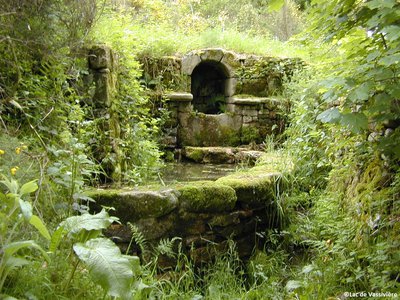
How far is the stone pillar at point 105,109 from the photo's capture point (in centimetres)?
413

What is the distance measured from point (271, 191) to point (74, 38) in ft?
8.47

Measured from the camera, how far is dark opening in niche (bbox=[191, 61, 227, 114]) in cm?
905

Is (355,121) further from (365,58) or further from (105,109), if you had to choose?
(105,109)

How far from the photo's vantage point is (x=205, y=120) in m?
7.66

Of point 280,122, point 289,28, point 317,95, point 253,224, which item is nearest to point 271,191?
point 253,224

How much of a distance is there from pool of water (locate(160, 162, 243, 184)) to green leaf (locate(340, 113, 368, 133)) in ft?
8.47

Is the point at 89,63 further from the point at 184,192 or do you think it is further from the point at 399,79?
the point at 399,79

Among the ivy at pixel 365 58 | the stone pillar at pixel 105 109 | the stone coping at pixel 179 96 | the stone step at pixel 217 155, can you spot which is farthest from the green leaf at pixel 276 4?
the stone coping at pixel 179 96

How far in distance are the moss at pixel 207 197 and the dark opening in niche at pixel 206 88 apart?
17.7ft

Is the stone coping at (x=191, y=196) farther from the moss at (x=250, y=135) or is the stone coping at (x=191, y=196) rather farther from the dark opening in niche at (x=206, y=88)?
the dark opening in niche at (x=206, y=88)

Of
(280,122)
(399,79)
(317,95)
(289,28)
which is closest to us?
(399,79)

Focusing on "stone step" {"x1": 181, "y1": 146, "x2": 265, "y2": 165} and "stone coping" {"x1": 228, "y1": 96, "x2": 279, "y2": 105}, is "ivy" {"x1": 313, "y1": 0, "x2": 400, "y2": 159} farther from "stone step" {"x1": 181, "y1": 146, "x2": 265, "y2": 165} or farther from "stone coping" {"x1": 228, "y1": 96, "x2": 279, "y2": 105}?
"stone coping" {"x1": 228, "y1": 96, "x2": 279, "y2": 105}

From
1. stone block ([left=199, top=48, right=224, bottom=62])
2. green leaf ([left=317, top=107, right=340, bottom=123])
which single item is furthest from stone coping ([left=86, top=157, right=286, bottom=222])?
stone block ([left=199, top=48, right=224, bottom=62])

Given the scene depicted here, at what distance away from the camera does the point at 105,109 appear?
14.2 ft
